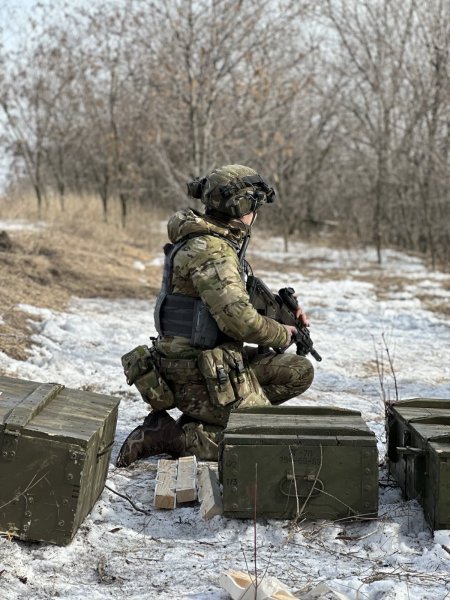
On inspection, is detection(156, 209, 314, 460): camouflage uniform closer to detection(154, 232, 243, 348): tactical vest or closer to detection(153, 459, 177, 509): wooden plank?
detection(154, 232, 243, 348): tactical vest

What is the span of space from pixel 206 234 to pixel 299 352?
1.02 metres

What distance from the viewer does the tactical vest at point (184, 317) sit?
441 centimetres

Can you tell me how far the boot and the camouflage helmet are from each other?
1261 millimetres

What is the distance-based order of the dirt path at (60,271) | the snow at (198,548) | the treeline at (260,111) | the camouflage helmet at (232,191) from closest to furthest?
the snow at (198,548)
the camouflage helmet at (232,191)
the dirt path at (60,271)
the treeline at (260,111)

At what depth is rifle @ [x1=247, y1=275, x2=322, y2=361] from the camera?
468 centimetres

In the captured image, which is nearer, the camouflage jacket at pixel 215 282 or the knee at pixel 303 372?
the camouflage jacket at pixel 215 282

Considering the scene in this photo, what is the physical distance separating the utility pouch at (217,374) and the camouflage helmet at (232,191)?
823 mm

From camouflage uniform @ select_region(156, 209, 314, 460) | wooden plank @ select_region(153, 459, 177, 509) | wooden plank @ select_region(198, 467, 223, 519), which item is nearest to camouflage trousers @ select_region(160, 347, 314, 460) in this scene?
camouflage uniform @ select_region(156, 209, 314, 460)

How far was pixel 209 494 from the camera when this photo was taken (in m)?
3.55

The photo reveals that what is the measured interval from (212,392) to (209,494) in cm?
90

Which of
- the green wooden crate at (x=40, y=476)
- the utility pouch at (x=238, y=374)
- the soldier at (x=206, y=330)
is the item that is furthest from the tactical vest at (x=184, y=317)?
the green wooden crate at (x=40, y=476)

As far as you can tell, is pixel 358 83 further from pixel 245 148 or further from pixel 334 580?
pixel 334 580

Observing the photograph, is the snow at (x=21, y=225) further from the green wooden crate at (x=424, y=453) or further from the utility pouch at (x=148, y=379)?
the green wooden crate at (x=424, y=453)

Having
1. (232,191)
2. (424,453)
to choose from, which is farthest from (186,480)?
(232,191)
